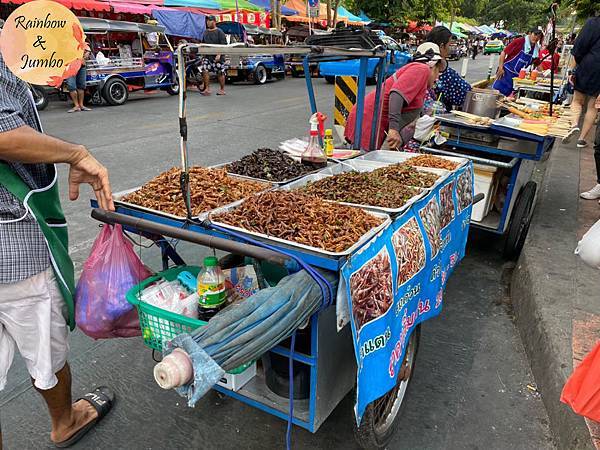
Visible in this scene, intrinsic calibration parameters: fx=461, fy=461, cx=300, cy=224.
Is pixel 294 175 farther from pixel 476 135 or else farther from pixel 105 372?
pixel 476 135

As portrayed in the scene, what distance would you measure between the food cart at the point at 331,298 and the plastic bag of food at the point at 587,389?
2.39 feet

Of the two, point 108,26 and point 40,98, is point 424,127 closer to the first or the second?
point 40,98

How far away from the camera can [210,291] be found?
5.89ft

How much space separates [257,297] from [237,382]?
0.66 metres

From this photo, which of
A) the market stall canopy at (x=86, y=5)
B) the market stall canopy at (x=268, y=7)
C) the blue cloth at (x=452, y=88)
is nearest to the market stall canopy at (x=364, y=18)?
the market stall canopy at (x=268, y=7)

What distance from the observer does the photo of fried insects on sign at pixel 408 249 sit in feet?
6.78

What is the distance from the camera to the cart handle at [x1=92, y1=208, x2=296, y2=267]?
5.49ft

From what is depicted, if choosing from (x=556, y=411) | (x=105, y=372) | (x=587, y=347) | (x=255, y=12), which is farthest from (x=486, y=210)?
(x=255, y=12)

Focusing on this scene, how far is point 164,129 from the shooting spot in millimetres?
9031

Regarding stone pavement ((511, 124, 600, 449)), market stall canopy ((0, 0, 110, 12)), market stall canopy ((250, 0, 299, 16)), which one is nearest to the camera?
stone pavement ((511, 124, 600, 449))

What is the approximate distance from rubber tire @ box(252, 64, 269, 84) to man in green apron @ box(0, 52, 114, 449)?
51.9 feet

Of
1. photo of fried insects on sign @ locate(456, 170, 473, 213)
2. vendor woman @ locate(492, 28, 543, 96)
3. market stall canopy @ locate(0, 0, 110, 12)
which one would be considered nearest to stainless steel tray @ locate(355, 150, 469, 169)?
photo of fried insects on sign @ locate(456, 170, 473, 213)

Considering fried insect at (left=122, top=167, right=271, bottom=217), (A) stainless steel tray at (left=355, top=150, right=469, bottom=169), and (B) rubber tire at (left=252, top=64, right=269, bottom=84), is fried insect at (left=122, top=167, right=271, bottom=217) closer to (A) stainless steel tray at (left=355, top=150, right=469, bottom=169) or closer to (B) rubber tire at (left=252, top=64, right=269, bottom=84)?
(A) stainless steel tray at (left=355, top=150, right=469, bottom=169)

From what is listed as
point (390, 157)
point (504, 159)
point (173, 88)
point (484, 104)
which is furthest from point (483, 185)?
point (173, 88)
